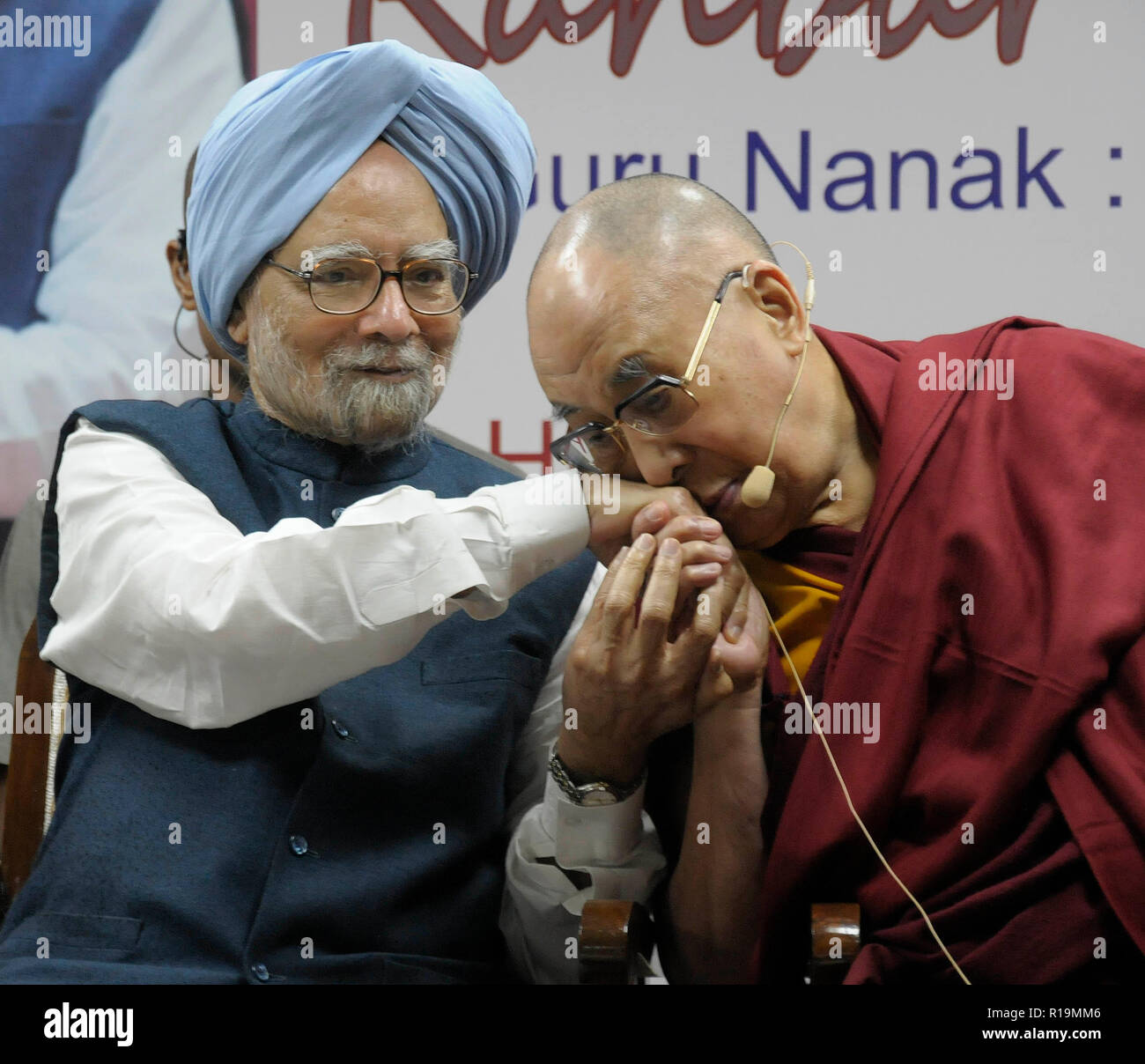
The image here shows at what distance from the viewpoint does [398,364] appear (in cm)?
189

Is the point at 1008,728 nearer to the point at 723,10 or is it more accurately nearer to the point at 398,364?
the point at 398,364

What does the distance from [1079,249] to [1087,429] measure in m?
1.03

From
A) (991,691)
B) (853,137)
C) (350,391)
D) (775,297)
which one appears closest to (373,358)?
(350,391)

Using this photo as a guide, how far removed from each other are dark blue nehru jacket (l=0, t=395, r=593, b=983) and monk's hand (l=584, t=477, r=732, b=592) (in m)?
0.31

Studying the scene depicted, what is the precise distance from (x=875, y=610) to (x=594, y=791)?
43 centimetres

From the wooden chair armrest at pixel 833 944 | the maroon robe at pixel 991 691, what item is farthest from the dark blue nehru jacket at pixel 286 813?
the wooden chair armrest at pixel 833 944

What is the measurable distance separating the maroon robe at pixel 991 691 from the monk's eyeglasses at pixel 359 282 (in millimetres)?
→ 642

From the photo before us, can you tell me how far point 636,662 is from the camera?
5.18 feet

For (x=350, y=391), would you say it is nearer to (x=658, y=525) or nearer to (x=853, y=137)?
(x=658, y=525)

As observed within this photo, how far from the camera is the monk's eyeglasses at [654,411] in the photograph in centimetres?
161

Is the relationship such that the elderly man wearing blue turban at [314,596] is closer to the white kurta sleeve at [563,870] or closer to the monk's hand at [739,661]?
the white kurta sleeve at [563,870]

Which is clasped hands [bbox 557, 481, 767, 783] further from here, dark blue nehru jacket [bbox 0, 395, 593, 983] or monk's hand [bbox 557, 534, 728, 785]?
dark blue nehru jacket [bbox 0, 395, 593, 983]

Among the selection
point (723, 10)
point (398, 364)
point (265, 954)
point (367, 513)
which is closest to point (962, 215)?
point (723, 10)

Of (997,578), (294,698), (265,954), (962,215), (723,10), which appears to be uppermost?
(723,10)
